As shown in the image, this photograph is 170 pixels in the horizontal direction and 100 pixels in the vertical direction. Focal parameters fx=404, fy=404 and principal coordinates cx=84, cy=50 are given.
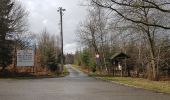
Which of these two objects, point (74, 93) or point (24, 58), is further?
point (24, 58)

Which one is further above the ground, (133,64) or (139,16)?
(139,16)

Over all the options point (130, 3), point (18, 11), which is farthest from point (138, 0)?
point (18, 11)

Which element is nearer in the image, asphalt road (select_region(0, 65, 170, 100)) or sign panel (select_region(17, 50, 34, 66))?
asphalt road (select_region(0, 65, 170, 100))

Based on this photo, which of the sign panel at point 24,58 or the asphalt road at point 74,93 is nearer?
the asphalt road at point 74,93

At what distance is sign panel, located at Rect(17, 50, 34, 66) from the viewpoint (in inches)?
2261

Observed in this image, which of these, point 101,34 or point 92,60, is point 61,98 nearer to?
point 101,34

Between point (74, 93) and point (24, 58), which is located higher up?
point (24, 58)

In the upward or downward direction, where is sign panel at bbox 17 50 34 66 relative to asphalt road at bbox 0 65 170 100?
upward

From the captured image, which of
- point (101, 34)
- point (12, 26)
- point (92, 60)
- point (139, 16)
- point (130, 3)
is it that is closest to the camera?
point (130, 3)

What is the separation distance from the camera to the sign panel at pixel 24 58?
57438mm

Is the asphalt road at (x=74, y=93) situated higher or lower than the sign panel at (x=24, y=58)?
lower

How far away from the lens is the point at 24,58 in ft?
189

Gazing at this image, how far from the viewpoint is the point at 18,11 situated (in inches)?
2392

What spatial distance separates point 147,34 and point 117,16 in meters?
13.3
